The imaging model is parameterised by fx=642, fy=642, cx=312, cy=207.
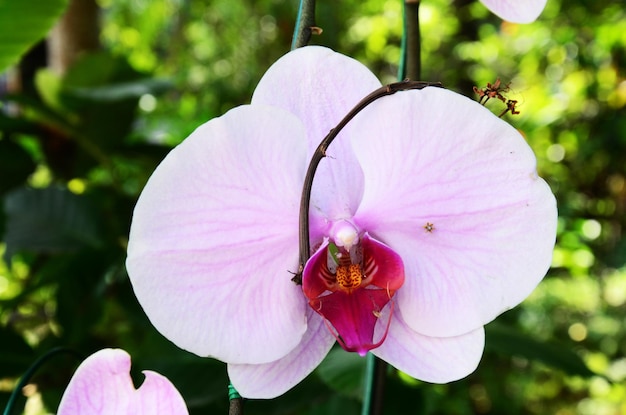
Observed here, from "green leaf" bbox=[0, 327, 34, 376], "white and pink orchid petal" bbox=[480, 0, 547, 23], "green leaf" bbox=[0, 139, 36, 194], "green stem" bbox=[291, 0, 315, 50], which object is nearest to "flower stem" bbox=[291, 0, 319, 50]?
"green stem" bbox=[291, 0, 315, 50]

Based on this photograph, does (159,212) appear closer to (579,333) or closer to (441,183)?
(441,183)

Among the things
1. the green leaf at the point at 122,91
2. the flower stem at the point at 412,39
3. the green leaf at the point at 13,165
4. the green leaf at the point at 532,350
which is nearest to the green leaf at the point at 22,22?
the green leaf at the point at 122,91

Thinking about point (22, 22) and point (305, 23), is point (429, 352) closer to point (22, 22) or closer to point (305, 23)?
point (305, 23)

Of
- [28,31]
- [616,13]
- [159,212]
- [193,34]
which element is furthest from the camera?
[193,34]

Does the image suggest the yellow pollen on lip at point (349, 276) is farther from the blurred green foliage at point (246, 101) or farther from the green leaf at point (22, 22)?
the green leaf at point (22, 22)

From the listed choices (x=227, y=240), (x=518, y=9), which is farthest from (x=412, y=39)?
(x=227, y=240)

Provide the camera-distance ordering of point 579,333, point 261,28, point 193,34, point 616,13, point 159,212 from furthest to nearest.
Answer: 1. point 193,34
2. point 261,28
3. point 579,333
4. point 616,13
5. point 159,212

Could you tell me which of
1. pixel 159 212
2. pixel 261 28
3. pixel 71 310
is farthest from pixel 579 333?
pixel 159 212
